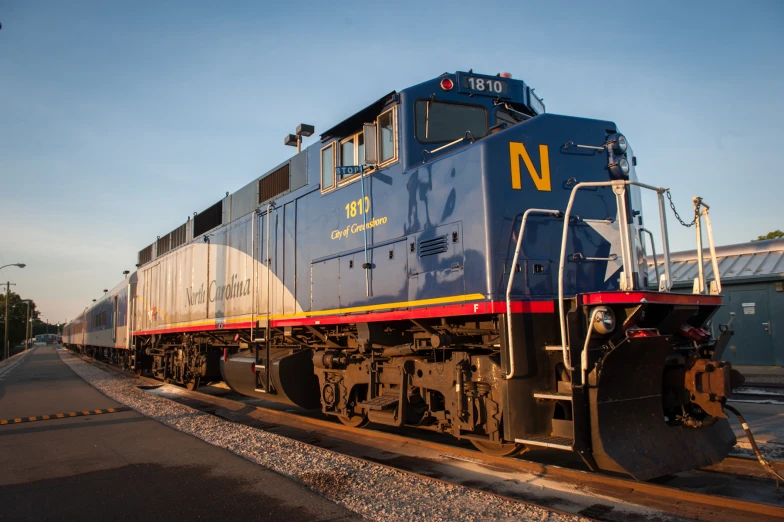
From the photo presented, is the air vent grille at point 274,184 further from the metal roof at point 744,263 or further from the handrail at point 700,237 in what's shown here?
the metal roof at point 744,263

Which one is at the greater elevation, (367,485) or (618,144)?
(618,144)

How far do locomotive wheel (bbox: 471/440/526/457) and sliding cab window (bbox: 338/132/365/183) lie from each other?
3.58 m

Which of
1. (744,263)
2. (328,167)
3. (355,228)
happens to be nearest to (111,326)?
Result: (328,167)

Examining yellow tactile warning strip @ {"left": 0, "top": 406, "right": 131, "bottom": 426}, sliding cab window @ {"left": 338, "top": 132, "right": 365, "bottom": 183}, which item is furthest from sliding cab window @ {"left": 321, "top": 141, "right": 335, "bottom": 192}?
yellow tactile warning strip @ {"left": 0, "top": 406, "right": 131, "bottom": 426}

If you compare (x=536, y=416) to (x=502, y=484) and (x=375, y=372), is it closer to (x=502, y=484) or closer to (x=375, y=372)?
(x=502, y=484)

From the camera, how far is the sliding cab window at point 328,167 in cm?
757

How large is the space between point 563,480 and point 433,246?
2634 millimetres

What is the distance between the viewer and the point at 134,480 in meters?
5.39

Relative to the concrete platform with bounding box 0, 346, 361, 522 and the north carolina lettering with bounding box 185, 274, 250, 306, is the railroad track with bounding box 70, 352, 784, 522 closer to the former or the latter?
the concrete platform with bounding box 0, 346, 361, 522

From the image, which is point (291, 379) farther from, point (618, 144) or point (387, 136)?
point (618, 144)

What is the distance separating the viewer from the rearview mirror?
6250 millimetres

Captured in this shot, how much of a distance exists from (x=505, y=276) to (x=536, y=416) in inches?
51.9

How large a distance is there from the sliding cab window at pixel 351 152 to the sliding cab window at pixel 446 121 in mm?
918

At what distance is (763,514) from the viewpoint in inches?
158
